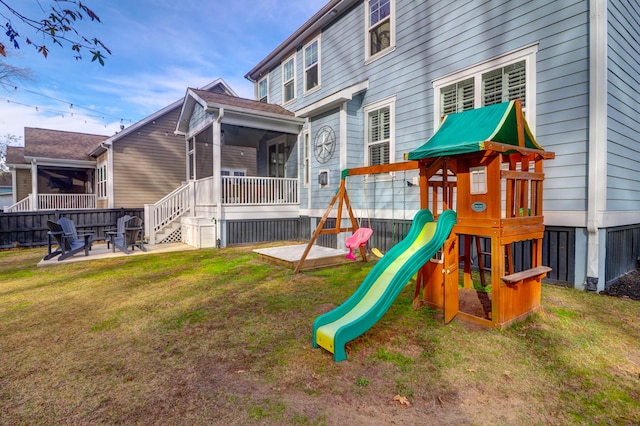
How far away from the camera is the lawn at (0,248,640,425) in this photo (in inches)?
85.2

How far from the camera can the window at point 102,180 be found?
16.2m

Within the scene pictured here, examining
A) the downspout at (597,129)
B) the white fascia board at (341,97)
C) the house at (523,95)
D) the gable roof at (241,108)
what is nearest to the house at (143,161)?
the gable roof at (241,108)

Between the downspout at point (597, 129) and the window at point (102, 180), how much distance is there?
60.7 feet

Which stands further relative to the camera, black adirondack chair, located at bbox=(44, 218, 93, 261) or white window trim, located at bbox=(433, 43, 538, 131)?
black adirondack chair, located at bbox=(44, 218, 93, 261)

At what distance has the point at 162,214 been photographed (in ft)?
36.1

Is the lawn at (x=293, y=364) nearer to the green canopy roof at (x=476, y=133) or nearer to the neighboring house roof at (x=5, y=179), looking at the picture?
the green canopy roof at (x=476, y=133)

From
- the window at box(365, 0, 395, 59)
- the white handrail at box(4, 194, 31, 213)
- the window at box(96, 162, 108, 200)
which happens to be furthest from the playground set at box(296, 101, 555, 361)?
the white handrail at box(4, 194, 31, 213)

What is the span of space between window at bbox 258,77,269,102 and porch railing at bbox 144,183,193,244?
209 inches

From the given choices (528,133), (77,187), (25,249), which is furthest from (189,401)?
(77,187)

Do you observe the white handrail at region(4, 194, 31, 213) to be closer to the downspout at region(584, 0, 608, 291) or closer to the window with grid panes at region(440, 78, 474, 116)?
the window with grid panes at region(440, 78, 474, 116)

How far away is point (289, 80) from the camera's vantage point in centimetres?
1228

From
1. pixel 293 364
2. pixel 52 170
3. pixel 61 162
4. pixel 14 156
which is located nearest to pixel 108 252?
pixel 293 364

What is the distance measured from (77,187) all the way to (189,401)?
24358 millimetres

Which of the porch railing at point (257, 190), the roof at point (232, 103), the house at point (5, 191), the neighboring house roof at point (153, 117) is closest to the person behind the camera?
the roof at point (232, 103)
